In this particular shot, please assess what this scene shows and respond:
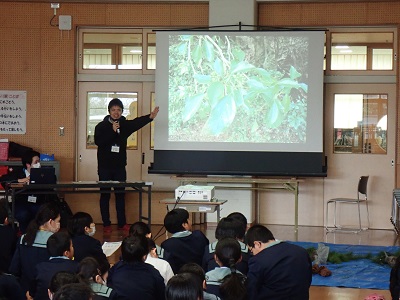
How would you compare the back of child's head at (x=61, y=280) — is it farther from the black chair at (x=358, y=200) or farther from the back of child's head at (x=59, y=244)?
the black chair at (x=358, y=200)

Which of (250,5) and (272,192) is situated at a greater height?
(250,5)

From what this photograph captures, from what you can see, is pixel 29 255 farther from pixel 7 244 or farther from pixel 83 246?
pixel 7 244

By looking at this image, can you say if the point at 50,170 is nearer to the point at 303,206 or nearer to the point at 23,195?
the point at 23,195

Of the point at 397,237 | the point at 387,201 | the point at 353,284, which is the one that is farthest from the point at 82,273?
the point at 387,201

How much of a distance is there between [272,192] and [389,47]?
2.56 meters

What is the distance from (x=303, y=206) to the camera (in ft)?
33.0

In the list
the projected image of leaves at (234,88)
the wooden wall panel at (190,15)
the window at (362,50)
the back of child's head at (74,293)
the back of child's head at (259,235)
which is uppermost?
the wooden wall panel at (190,15)

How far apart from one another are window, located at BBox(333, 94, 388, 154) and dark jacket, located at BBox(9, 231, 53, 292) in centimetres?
595

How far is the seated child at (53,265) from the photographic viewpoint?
4102 millimetres

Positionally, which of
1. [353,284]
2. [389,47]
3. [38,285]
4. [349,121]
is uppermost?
[389,47]

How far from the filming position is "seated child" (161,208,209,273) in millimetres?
5270

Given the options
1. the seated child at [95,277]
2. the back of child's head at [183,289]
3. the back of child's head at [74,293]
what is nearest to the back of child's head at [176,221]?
the seated child at [95,277]

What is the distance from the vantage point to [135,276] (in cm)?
392

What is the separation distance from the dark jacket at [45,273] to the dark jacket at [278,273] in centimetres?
105
